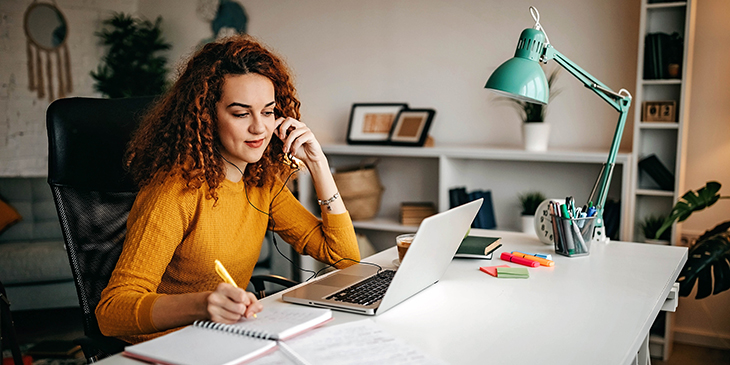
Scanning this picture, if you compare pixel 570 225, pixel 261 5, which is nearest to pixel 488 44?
pixel 261 5

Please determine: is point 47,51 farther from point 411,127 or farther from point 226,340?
point 226,340

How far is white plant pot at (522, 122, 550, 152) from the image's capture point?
2.96m

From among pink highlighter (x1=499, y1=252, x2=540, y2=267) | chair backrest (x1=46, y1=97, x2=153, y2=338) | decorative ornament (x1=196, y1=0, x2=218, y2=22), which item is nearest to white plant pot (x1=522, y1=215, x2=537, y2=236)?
pink highlighter (x1=499, y1=252, x2=540, y2=267)

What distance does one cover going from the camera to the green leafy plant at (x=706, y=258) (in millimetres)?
2381

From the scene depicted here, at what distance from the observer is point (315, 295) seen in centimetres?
126

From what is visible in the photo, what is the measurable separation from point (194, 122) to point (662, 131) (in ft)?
7.32

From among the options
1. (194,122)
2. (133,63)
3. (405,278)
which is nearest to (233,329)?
(405,278)

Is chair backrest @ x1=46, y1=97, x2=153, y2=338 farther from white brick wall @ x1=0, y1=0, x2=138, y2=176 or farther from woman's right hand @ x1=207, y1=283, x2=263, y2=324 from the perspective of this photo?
white brick wall @ x1=0, y1=0, x2=138, y2=176

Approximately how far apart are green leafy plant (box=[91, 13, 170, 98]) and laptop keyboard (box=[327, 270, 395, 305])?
3111 millimetres

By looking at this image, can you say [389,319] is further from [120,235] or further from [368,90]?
[368,90]

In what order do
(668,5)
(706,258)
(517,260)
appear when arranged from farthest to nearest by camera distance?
(668,5) → (706,258) → (517,260)

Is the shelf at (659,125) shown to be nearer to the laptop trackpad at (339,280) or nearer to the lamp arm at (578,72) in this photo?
the lamp arm at (578,72)

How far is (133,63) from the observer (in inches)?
167

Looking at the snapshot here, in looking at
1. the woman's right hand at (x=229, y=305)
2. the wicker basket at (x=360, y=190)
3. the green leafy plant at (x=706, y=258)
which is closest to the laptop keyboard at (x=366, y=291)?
the woman's right hand at (x=229, y=305)
